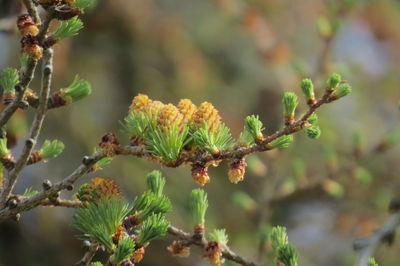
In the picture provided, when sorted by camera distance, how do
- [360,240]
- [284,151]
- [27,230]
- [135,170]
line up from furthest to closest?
[135,170] < [27,230] < [284,151] < [360,240]

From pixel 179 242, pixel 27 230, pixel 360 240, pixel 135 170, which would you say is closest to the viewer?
pixel 179 242

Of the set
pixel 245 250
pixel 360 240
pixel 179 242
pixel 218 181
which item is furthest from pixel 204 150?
pixel 218 181

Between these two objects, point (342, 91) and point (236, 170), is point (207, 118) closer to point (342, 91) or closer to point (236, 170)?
point (236, 170)

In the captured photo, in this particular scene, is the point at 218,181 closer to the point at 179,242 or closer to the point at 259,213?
the point at 259,213

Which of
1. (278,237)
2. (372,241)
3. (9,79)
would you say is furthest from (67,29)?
(372,241)

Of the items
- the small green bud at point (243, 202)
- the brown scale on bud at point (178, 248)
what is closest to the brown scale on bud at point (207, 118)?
the brown scale on bud at point (178, 248)

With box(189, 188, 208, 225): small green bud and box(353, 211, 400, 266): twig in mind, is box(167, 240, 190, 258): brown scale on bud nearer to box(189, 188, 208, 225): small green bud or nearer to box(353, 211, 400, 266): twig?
box(189, 188, 208, 225): small green bud

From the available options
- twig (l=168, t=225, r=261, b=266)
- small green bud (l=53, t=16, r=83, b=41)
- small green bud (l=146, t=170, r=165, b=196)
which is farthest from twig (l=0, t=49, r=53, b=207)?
twig (l=168, t=225, r=261, b=266)
